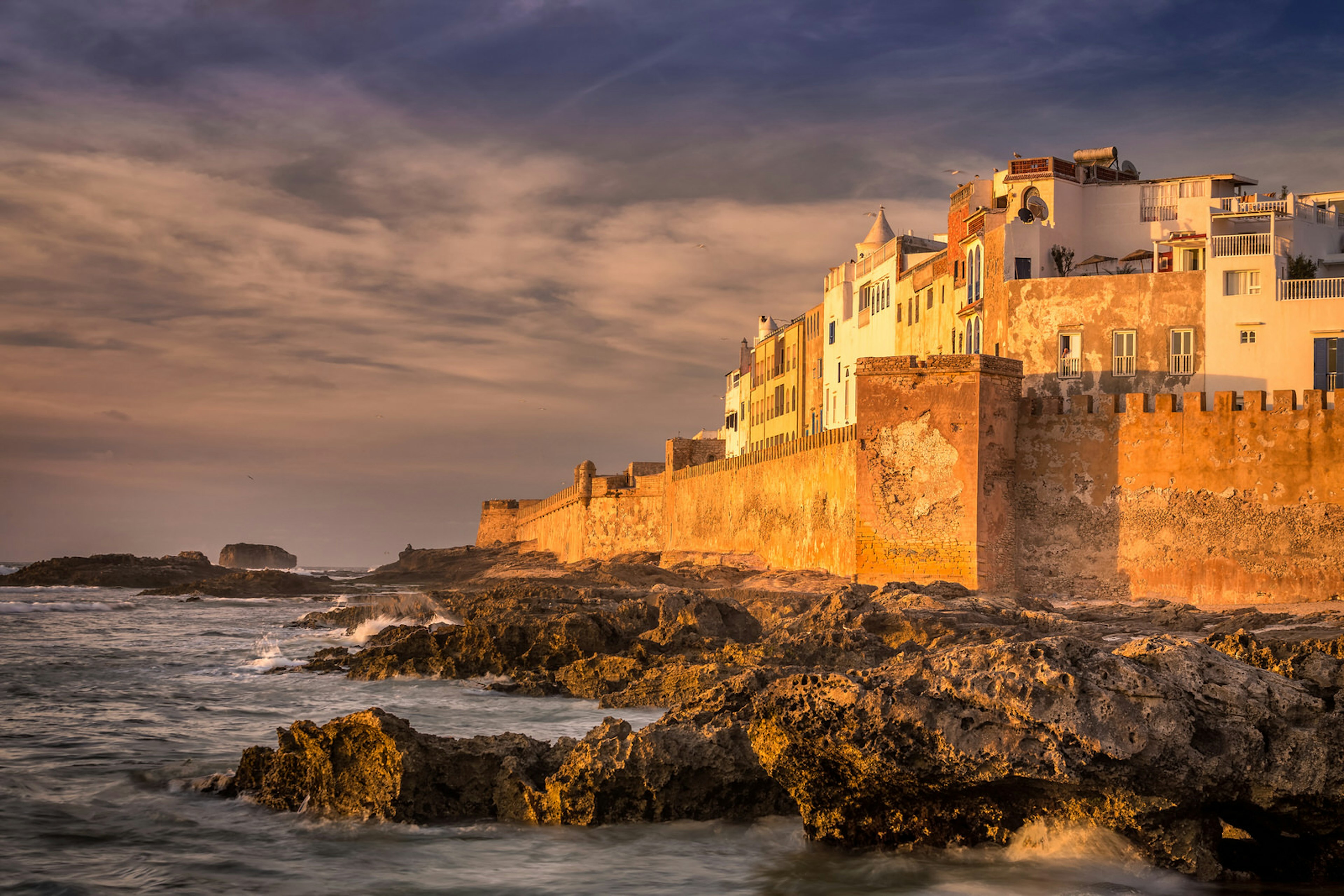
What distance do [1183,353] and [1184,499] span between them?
4.19 metres

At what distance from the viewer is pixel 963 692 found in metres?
6.71

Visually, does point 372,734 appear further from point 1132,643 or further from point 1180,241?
point 1180,241

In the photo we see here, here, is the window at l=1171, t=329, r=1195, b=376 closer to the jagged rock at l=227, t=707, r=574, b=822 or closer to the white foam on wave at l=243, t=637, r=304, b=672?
the white foam on wave at l=243, t=637, r=304, b=672

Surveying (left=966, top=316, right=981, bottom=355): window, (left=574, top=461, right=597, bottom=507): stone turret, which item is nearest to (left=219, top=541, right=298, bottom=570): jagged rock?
(left=574, top=461, right=597, bottom=507): stone turret

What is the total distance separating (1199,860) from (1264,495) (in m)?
20.1

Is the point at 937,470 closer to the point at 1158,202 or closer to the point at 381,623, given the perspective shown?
the point at 1158,202

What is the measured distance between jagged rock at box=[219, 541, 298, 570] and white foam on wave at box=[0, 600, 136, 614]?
6490 cm

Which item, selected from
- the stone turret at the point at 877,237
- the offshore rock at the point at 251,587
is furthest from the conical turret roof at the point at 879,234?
the offshore rock at the point at 251,587

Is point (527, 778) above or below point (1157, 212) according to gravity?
below

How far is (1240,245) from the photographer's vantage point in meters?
28.0

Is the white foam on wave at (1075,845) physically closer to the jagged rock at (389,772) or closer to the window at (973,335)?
the jagged rock at (389,772)

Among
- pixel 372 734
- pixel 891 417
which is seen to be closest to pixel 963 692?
pixel 372 734

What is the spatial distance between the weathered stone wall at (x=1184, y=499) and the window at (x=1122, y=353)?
5.67 feet

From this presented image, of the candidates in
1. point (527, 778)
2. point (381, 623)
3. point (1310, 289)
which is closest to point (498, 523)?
point (381, 623)
